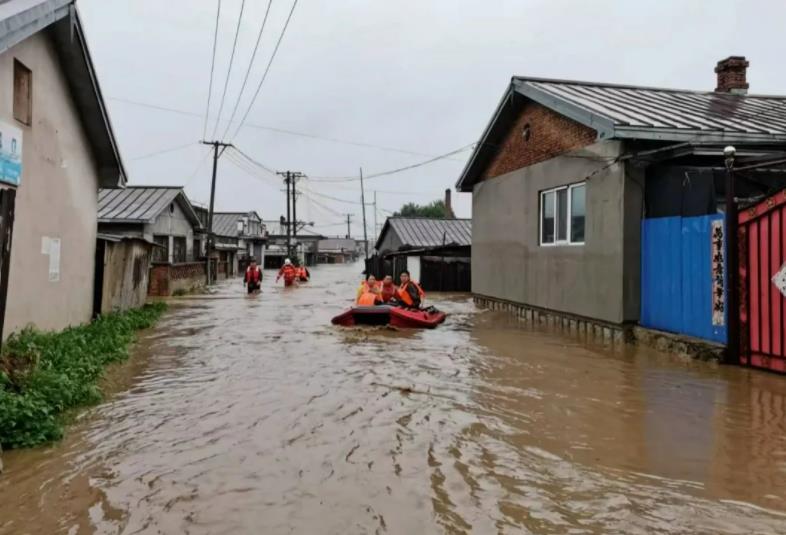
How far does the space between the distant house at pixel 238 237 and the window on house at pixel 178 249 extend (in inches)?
372

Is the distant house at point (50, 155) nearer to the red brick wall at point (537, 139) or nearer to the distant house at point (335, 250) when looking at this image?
the red brick wall at point (537, 139)

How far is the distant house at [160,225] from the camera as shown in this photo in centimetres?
2495

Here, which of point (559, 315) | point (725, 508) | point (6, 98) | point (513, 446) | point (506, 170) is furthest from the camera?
point (506, 170)

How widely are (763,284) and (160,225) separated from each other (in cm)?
2597

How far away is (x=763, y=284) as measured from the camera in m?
7.89

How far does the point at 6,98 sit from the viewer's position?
8.12m

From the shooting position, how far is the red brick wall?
41.0 ft

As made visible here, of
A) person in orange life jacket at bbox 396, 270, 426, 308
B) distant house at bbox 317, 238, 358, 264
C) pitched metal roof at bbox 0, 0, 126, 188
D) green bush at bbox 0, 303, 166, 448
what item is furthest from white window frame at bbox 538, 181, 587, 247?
distant house at bbox 317, 238, 358, 264

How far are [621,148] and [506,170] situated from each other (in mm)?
5757

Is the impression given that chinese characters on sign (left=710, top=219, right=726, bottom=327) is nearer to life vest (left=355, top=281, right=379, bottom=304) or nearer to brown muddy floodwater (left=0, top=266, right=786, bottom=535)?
brown muddy floodwater (left=0, top=266, right=786, bottom=535)

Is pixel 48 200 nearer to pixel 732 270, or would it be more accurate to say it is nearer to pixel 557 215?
pixel 557 215

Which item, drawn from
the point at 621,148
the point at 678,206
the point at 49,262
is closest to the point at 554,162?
the point at 621,148

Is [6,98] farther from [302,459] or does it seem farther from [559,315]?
[559,315]

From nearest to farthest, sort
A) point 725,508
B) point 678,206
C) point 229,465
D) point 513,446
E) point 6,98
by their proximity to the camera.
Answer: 1. point 725,508
2. point 229,465
3. point 513,446
4. point 6,98
5. point 678,206
